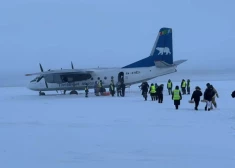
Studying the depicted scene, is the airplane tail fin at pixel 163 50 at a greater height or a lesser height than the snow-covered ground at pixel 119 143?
greater

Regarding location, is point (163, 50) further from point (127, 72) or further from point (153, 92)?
point (153, 92)

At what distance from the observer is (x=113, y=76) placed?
3198 centimetres

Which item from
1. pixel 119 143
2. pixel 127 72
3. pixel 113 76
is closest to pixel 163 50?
pixel 127 72

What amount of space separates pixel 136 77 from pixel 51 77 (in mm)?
7584

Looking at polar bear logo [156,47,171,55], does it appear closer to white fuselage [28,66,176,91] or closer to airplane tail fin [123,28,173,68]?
airplane tail fin [123,28,173,68]

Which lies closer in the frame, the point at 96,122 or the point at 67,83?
the point at 96,122

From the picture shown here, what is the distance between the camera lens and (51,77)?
3253cm

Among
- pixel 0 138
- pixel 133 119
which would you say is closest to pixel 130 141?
pixel 0 138

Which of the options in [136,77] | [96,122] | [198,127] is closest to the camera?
[198,127]

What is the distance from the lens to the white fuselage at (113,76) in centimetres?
3120

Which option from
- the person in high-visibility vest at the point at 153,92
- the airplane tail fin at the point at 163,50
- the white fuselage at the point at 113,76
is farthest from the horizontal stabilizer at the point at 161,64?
the person in high-visibility vest at the point at 153,92

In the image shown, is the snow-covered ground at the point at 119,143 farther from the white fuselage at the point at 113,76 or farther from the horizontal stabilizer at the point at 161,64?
the white fuselage at the point at 113,76

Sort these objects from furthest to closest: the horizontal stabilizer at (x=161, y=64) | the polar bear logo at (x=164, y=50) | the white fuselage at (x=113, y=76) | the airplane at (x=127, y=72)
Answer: the polar bear logo at (x=164, y=50) < the airplane at (x=127, y=72) < the white fuselage at (x=113, y=76) < the horizontal stabilizer at (x=161, y=64)

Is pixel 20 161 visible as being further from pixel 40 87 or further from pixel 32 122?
pixel 40 87
